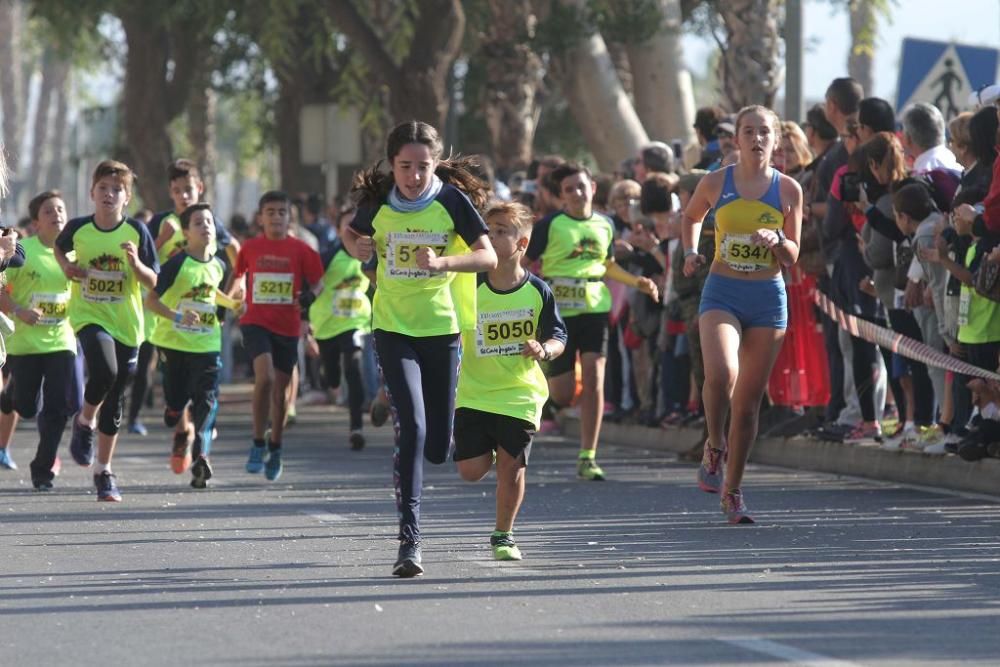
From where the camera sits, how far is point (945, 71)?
17.2 metres

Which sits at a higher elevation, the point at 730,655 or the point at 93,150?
the point at 93,150

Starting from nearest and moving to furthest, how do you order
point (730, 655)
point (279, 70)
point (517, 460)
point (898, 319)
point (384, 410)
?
point (730, 655) < point (517, 460) < point (898, 319) < point (384, 410) < point (279, 70)

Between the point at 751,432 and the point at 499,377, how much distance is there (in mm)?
1831

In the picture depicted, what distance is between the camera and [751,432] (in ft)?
38.4

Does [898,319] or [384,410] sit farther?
[384,410]

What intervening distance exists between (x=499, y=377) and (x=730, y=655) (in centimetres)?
320

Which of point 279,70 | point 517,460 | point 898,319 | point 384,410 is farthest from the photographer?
point 279,70

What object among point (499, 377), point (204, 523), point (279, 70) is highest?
point (279, 70)

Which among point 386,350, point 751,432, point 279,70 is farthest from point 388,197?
point 279,70

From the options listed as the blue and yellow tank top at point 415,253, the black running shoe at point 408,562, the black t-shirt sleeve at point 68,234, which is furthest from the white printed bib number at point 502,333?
the black t-shirt sleeve at point 68,234

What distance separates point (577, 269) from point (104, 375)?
328cm

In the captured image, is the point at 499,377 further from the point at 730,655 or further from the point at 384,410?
the point at 384,410

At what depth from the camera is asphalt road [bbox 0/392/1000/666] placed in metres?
7.67

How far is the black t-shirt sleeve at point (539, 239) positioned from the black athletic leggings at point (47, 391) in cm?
304
